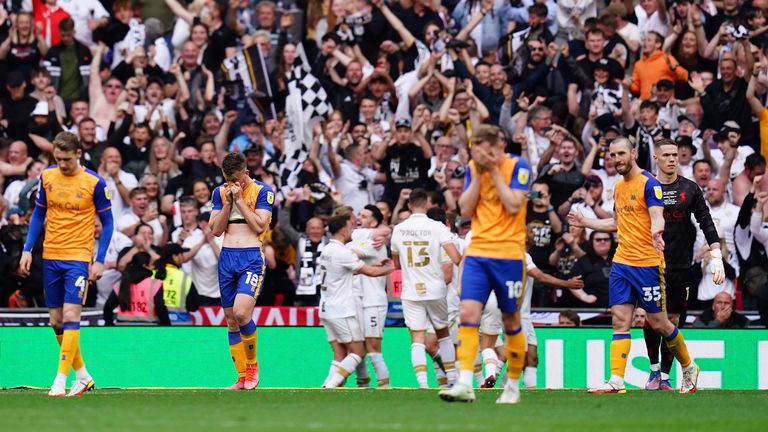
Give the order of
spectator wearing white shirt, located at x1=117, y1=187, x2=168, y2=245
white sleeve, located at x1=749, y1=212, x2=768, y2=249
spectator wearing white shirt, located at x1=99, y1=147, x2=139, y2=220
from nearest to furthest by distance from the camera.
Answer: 1. white sleeve, located at x1=749, y1=212, x2=768, y2=249
2. spectator wearing white shirt, located at x1=117, y1=187, x2=168, y2=245
3. spectator wearing white shirt, located at x1=99, y1=147, x2=139, y2=220

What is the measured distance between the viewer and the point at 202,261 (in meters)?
21.8

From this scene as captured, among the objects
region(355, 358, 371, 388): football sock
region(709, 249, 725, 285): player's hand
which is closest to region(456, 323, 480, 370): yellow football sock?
region(709, 249, 725, 285): player's hand

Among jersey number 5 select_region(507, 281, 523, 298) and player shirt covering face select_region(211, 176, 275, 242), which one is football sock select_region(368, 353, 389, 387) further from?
jersey number 5 select_region(507, 281, 523, 298)

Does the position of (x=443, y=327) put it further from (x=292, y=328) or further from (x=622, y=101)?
(x=622, y=101)

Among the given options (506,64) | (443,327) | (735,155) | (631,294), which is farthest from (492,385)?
(506,64)

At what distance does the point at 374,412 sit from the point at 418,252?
19.3 ft

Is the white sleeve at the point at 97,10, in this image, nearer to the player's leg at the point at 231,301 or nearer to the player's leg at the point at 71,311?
the player's leg at the point at 231,301

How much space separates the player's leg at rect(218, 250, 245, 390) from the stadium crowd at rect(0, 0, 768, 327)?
448cm

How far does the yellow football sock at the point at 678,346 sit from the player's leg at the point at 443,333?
3568 mm

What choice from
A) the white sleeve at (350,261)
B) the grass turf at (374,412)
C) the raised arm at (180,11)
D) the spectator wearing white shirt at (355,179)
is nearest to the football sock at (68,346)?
the grass turf at (374,412)

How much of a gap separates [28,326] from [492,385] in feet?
23.3

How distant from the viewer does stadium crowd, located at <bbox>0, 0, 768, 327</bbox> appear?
21516 millimetres

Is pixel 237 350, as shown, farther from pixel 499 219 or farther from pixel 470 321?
pixel 499 219

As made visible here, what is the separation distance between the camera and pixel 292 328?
20.0 meters
